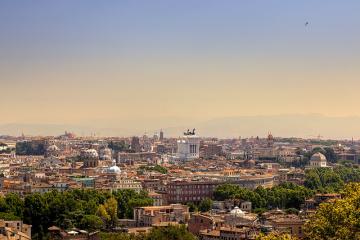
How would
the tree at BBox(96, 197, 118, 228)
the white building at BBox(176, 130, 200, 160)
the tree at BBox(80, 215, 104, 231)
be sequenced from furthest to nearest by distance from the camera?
the white building at BBox(176, 130, 200, 160) → the tree at BBox(96, 197, 118, 228) → the tree at BBox(80, 215, 104, 231)

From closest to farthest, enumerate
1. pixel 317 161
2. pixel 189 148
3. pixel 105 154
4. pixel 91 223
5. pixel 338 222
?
pixel 338 222 → pixel 91 223 → pixel 317 161 → pixel 105 154 → pixel 189 148

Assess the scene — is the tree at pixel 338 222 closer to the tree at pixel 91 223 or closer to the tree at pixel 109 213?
the tree at pixel 91 223

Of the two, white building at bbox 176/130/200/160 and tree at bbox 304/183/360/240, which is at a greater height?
white building at bbox 176/130/200/160

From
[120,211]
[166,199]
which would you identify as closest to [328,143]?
[166,199]

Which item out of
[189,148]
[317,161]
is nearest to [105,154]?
[189,148]

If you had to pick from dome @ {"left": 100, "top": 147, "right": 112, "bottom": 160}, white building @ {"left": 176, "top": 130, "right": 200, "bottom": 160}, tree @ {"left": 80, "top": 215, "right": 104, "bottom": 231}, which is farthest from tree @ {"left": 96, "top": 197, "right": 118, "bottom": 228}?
white building @ {"left": 176, "top": 130, "right": 200, "bottom": 160}

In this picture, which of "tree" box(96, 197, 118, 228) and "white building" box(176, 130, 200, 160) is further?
"white building" box(176, 130, 200, 160)

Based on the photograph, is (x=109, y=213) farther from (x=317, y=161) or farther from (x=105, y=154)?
(x=105, y=154)

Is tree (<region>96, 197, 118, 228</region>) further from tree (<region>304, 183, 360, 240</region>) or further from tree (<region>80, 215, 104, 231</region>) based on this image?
tree (<region>304, 183, 360, 240</region>)

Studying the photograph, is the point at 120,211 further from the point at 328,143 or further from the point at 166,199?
the point at 328,143
